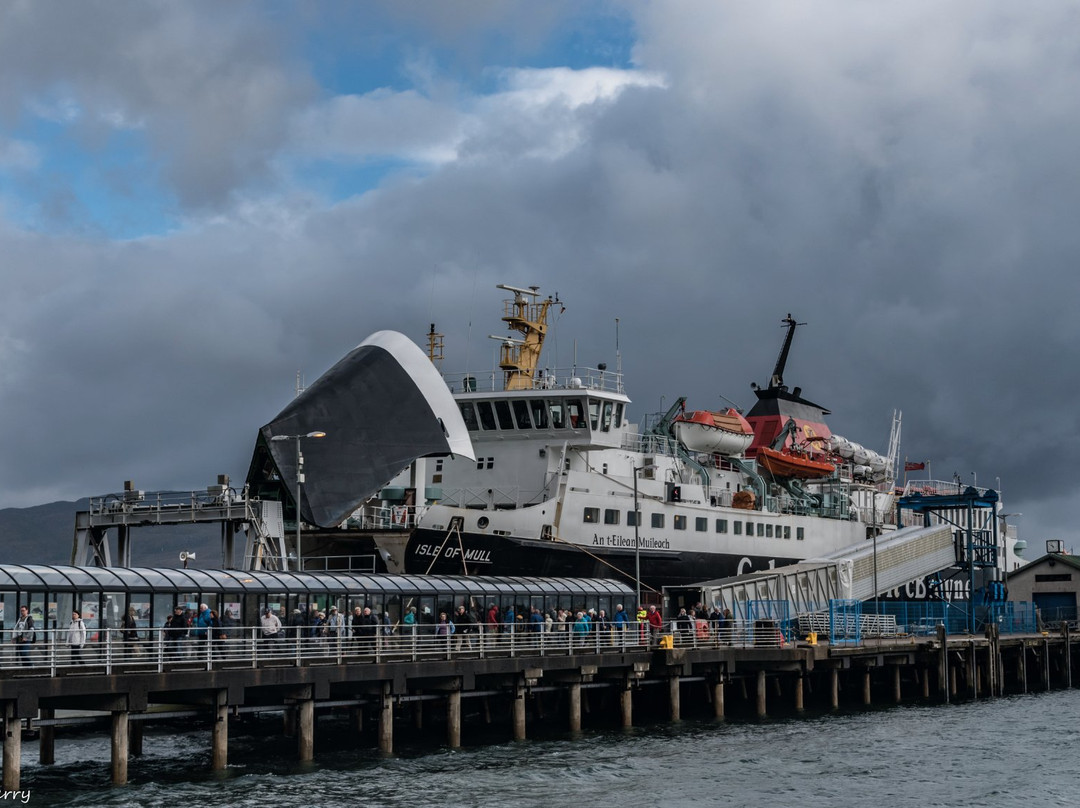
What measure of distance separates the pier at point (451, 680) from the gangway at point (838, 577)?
372 cm

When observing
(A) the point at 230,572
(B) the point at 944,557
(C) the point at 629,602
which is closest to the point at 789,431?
(B) the point at 944,557

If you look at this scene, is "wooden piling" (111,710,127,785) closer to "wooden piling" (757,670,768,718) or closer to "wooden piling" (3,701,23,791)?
"wooden piling" (3,701,23,791)

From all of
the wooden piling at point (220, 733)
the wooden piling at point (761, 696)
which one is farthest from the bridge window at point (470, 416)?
the wooden piling at point (220, 733)

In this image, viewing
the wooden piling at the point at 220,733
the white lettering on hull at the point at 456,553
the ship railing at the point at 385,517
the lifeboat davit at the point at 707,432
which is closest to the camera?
the wooden piling at the point at 220,733

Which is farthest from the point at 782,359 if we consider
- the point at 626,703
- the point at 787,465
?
the point at 626,703

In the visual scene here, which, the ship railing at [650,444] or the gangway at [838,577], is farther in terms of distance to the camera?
the ship railing at [650,444]

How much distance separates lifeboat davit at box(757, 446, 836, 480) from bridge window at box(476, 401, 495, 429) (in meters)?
21.2

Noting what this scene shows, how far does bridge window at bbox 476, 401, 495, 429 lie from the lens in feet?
214

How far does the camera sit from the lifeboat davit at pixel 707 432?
241 feet

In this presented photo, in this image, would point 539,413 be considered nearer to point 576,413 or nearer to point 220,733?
point 576,413

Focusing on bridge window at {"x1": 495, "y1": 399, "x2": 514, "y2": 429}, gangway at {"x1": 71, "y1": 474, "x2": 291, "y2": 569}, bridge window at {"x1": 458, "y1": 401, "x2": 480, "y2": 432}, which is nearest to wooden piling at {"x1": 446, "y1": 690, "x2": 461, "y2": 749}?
gangway at {"x1": 71, "y1": 474, "x2": 291, "y2": 569}

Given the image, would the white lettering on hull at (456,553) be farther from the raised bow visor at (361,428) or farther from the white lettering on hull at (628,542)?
the white lettering on hull at (628,542)

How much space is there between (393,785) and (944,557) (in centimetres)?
5098

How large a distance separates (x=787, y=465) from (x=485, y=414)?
2301 centimetres
